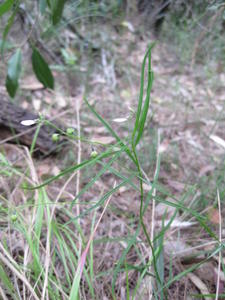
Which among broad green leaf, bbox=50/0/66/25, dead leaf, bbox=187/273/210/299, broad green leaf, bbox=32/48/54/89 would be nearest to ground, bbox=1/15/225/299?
dead leaf, bbox=187/273/210/299

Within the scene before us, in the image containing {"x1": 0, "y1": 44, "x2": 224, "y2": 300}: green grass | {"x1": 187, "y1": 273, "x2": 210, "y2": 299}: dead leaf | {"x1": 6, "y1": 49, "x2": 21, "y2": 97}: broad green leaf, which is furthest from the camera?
{"x1": 6, "y1": 49, "x2": 21, "y2": 97}: broad green leaf

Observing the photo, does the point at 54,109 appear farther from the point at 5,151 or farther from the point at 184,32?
the point at 184,32

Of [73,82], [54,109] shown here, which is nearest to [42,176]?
[54,109]

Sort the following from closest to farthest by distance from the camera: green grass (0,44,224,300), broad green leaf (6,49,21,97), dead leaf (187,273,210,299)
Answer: green grass (0,44,224,300)
dead leaf (187,273,210,299)
broad green leaf (6,49,21,97)

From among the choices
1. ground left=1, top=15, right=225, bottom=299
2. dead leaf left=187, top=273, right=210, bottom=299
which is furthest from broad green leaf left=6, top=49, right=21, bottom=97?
dead leaf left=187, top=273, right=210, bottom=299

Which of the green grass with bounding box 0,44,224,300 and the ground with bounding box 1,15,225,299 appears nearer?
the green grass with bounding box 0,44,224,300

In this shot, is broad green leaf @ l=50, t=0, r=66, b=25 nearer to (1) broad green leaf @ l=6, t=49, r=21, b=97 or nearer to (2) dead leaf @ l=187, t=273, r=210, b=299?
(1) broad green leaf @ l=6, t=49, r=21, b=97

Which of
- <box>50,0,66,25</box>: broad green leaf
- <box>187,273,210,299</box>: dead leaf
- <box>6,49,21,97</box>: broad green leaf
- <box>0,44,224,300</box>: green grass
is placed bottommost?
<box>187,273,210,299</box>: dead leaf

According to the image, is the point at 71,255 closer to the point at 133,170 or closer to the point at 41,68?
the point at 133,170

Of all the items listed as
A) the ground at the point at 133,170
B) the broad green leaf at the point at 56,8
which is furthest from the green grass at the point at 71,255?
the broad green leaf at the point at 56,8

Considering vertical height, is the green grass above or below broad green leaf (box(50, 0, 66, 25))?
below
